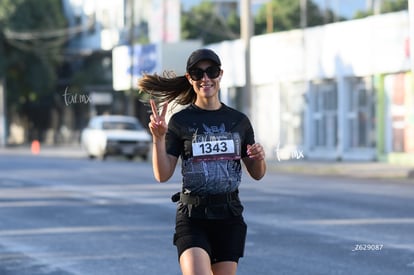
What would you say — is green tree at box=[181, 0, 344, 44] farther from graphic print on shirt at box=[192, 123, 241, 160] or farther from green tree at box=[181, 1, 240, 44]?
graphic print on shirt at box=[192, 123, 241, 160]

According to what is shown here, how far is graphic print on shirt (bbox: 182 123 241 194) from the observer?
639 centimetres

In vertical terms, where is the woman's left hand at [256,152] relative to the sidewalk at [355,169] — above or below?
above

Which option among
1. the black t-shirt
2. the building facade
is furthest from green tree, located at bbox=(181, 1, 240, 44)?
the black t-shirt

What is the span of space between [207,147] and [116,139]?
33220 mm

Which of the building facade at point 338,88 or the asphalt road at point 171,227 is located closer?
the asphalt road at point 171,227

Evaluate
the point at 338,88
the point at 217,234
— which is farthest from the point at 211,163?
the point at 338,88

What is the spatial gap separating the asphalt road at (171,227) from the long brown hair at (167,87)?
4.15 meters

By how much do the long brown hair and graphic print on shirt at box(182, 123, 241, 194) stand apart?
399 mm

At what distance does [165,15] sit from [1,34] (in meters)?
22.3

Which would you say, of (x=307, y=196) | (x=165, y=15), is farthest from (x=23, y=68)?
(x=307, y=196)

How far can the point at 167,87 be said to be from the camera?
676 centimetres

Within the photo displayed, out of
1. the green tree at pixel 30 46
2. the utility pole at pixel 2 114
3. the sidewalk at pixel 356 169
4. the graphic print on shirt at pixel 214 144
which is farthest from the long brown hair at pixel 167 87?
the utility pole at pixel 2 114

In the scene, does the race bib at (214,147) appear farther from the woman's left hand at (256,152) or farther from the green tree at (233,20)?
the green tree at (233,20)

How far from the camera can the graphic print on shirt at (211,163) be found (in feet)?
21.0
